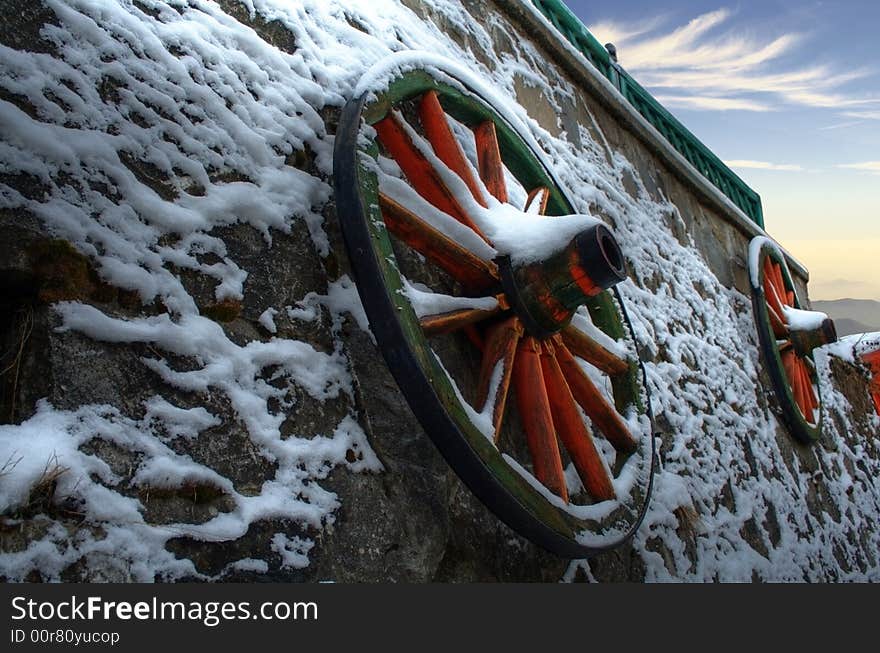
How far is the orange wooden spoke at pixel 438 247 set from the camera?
1449 mm

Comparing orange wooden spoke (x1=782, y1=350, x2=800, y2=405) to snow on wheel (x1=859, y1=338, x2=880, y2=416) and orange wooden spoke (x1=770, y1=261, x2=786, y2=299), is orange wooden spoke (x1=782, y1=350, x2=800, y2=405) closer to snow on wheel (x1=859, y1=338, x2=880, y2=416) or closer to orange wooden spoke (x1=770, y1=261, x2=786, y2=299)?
orange wooden spoke (x1=770, y1=261, x2=786, y2=299)

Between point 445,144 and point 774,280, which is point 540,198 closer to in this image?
point 445,144

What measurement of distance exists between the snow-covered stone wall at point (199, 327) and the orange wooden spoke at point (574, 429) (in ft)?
0.81

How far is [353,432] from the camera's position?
131cm

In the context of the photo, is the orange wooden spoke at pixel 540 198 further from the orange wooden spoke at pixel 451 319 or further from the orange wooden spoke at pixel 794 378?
the orange wooden spoke at pixel 794 378

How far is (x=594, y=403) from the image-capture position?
185 centimetres

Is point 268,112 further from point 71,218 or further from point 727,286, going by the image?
point 727,286

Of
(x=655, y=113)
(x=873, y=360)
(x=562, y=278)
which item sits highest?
(x=655, y=113)

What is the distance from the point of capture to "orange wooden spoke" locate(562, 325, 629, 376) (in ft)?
6.01

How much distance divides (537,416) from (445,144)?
0.79m

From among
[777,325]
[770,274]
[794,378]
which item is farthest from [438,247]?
[770,274]

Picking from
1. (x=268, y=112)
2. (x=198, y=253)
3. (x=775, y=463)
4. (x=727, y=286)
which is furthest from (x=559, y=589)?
(x=727, y=286)

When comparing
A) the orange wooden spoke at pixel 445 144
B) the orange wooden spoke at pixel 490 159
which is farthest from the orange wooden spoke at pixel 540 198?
the orange wooden spoke at pixel 445 144

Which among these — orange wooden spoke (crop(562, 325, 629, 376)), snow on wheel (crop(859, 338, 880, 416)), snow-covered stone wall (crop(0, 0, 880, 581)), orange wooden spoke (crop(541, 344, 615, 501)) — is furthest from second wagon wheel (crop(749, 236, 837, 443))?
orange wooden spoke (crop(541, 344, 615, 501))
